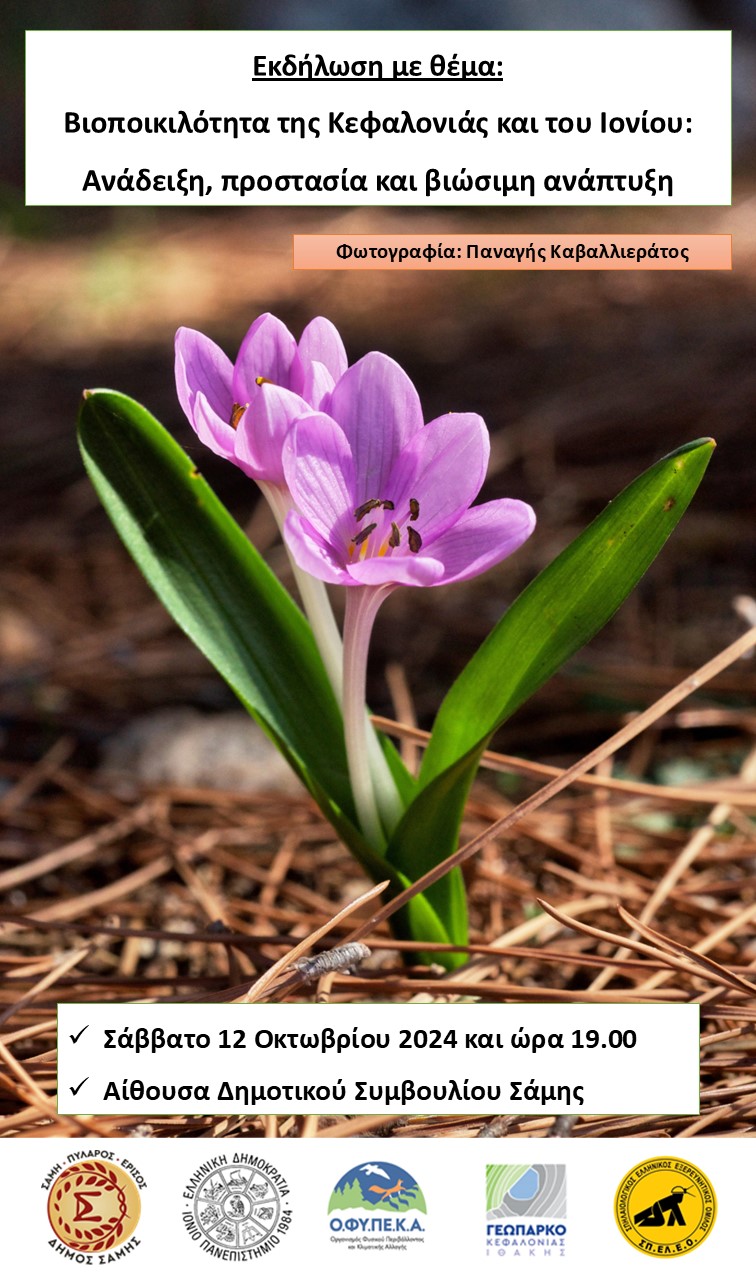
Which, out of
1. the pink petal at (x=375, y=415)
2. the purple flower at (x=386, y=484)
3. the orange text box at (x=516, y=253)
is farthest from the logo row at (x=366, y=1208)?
the orange text box at (x=516, y=253)

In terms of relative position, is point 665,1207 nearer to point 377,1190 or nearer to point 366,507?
point 377,1190

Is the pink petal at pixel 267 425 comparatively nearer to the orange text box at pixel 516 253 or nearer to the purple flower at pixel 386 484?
the purple flower at pixel 386 484

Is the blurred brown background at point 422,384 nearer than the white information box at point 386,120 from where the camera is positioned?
No

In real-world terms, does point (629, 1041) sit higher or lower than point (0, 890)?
lower

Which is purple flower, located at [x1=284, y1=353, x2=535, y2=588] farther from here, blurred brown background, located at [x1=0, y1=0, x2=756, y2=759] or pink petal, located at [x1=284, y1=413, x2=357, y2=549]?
blurred brown background, located at [x1=0, y1=0, x2=756, y2=759]

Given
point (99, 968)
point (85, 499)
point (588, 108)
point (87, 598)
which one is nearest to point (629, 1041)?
point (99, 968)

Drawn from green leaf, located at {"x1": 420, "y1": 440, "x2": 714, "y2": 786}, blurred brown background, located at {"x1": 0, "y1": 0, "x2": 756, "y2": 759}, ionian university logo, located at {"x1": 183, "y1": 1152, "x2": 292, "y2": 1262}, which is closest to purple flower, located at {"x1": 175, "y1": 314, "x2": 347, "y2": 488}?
green leaf, located at {"x1": 420, "y1": 440, "x2": 714, "y2": 786}

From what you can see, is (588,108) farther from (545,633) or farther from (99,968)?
(99,968)
